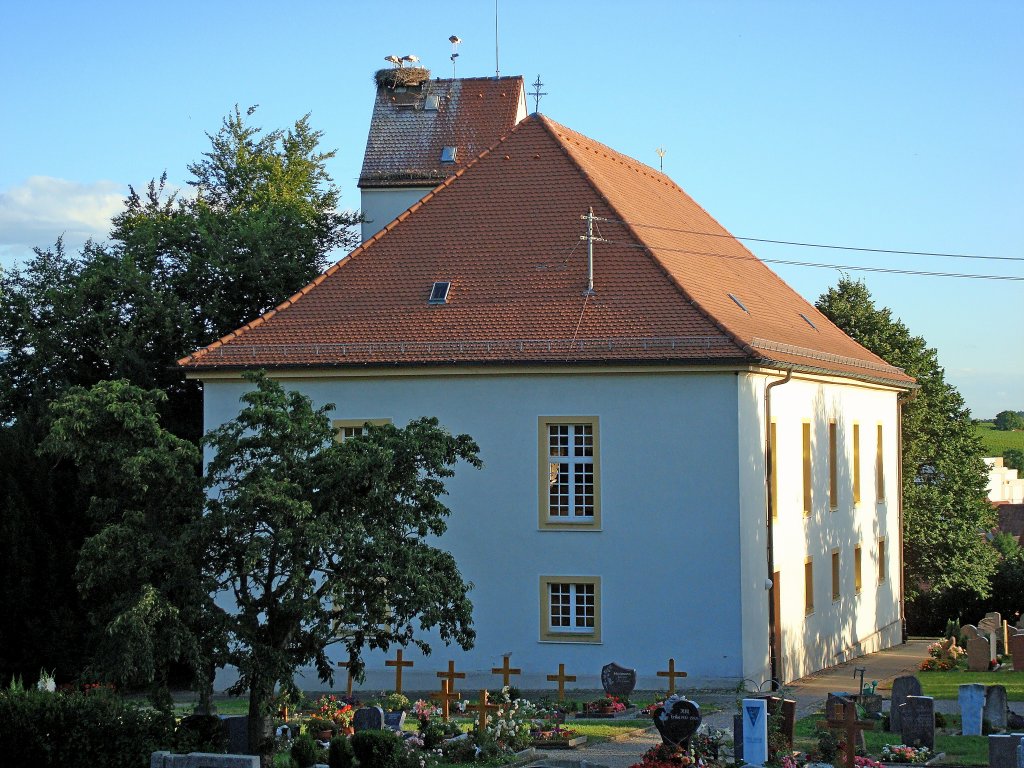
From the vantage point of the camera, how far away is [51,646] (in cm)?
2833

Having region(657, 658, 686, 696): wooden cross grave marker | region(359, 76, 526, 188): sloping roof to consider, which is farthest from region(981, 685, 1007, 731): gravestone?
region(359, 76, 526, 188): sloping roof

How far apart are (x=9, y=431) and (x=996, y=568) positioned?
33299mm

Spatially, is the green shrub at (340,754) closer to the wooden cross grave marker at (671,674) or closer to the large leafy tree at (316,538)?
the large leafy tree at (316,538)

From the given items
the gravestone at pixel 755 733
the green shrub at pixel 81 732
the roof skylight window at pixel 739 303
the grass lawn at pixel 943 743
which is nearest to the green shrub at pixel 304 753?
the green shrub at pixel 81 732

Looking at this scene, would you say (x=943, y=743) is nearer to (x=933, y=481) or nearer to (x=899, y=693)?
(x=899, y=693)

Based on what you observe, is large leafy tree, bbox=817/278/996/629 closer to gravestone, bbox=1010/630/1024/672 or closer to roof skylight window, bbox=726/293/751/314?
gravestone, bbox=1010/630/1024/672

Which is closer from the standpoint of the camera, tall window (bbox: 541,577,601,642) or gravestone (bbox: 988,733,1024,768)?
gravestone (bbox: 988,733,1024,768)

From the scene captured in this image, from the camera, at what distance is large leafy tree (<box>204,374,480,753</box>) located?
16562 millimetres

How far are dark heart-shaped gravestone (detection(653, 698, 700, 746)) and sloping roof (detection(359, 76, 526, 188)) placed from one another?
24155 millimetres

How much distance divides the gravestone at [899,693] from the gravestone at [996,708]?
0.98m

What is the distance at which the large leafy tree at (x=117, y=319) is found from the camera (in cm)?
2944

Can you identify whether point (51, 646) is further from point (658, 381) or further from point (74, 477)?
point (658, 381)

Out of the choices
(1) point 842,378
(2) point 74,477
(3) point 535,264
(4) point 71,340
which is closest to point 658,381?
(3) point 535,264

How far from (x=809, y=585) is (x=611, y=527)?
713 cm
